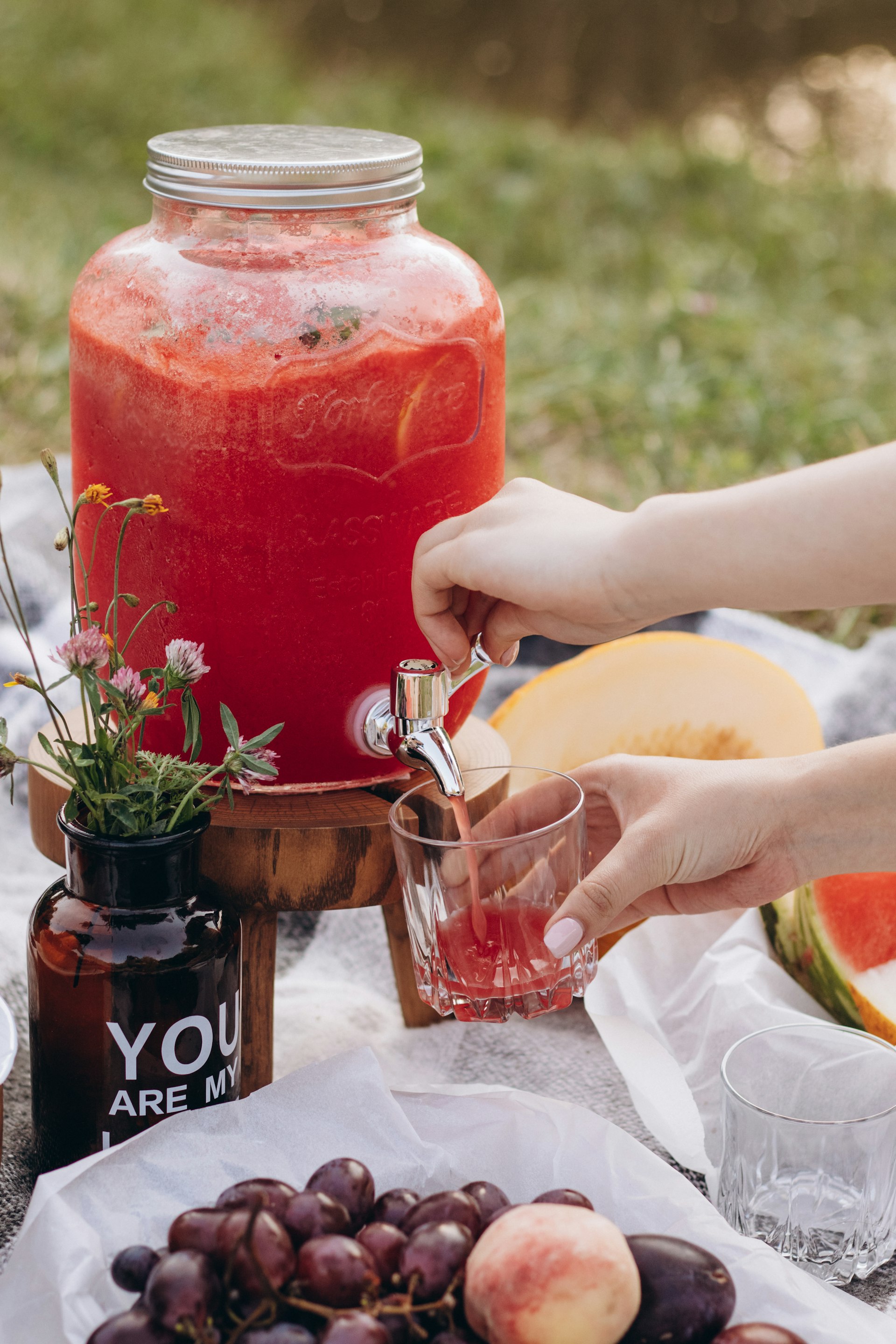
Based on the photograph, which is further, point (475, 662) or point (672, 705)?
point (672, 705)

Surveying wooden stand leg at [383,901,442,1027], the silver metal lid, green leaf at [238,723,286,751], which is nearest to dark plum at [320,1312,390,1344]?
green leaf at [238,723,286,751]

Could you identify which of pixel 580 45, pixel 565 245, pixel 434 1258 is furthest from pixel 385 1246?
pixel 580 45

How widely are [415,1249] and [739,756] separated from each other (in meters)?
0.97

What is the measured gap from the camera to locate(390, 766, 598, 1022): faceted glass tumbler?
1171mm

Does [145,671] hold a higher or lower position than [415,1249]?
higher

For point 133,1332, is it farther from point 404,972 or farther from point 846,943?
point 846,943

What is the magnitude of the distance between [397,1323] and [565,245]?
3.80 meters

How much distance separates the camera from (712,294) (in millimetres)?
3863

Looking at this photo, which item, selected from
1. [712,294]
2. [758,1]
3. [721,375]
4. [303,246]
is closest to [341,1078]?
[303,246]

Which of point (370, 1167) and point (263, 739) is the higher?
point (263, 739)

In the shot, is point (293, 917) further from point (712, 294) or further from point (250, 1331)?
point (712, 294)

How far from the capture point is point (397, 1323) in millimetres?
922

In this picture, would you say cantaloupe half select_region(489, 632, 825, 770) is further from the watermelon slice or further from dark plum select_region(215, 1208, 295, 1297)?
dark plum select_region(215, 1208, 295, 1297)

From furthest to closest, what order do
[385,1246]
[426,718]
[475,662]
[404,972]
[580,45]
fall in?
[580,45] → [404,972] → [475,662] → [426,718] → [385,1246]
